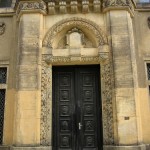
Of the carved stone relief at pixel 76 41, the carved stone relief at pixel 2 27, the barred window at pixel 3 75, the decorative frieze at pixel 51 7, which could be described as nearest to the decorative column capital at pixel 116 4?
the carved stone relief at pixel 76 41

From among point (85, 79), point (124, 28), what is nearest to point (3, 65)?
point (85, 79)

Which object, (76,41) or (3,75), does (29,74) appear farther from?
(76,41)

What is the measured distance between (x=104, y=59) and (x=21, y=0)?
12.0ft

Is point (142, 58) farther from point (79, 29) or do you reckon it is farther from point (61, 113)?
point (61, 113)

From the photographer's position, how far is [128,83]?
8.52 metres

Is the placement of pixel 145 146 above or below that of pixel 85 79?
below

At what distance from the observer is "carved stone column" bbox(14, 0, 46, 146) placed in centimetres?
829

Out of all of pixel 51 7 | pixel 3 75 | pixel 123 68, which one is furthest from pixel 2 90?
pixel 123 68

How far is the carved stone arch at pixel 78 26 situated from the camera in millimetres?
9188

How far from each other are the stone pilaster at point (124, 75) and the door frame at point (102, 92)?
0.30 meters

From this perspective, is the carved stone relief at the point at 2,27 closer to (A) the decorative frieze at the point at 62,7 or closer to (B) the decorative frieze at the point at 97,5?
(A) the decorative frieze at the point at 62,7

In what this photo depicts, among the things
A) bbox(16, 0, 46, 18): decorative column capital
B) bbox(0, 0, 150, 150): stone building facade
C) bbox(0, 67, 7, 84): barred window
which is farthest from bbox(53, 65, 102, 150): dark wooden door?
bbox(16, 0, 46, 18): decorative column capital

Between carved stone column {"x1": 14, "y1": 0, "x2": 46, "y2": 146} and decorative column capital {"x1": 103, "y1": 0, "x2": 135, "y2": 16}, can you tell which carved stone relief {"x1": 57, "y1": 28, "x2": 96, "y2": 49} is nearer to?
carved stone column {"x1": 14, "y1": 0, "x2": 46, "y2": 146}

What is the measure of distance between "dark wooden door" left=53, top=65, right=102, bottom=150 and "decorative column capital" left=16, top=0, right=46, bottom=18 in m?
2.17
